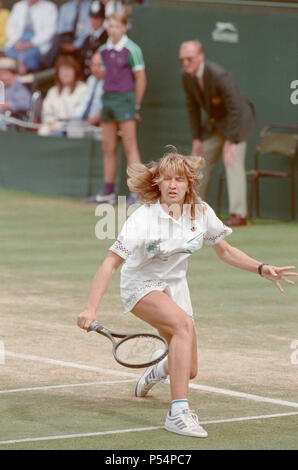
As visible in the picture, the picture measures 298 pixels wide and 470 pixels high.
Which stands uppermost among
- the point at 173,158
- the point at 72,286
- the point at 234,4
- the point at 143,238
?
the point at 234,4

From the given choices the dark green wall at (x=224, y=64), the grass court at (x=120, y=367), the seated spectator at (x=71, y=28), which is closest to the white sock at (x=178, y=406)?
the grass court at (x=120, y=367)

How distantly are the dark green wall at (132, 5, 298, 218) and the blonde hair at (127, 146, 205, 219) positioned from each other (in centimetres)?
999

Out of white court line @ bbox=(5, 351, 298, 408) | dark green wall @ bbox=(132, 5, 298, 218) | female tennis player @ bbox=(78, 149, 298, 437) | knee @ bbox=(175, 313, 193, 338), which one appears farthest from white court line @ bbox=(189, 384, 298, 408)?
dark green wall @ bbox=(132, 5, 298, 218)

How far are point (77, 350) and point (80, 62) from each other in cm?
1202

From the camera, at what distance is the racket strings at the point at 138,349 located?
21.1 feet

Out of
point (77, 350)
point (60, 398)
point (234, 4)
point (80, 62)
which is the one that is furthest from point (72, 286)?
point (80, 62)

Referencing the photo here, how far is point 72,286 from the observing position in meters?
11.4

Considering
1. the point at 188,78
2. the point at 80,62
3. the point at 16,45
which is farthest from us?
the point at 16,45

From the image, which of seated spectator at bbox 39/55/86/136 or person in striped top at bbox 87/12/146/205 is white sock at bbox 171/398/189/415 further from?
seated spectator at bbox 39/55/86/136

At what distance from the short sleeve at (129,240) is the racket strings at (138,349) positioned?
0.48 m

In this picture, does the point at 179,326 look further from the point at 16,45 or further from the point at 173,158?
the point at 16,45

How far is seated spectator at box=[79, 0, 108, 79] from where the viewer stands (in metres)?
19.8

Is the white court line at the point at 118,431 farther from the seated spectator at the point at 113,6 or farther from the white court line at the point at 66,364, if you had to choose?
the seated spectator at the point at 113,6
